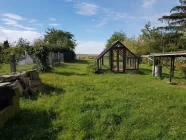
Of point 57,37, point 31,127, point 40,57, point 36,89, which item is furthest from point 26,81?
point 57,37

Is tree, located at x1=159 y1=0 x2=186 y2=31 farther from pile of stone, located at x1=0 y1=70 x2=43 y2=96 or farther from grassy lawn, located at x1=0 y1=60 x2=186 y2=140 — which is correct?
pile of stone, located at x1=0 y1=70 x2=43 y2=96

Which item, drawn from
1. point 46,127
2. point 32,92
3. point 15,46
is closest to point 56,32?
point 15,46

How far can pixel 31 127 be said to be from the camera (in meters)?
3.90

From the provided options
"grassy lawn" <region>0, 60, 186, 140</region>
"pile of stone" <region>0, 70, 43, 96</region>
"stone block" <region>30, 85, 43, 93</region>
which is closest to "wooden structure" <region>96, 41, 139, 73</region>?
"stone block" <region>30, 85, 43, 93</region>

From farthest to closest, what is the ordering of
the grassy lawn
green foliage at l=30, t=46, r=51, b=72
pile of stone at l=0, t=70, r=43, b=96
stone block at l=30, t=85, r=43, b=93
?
green foliage at l=30, t=46, r=51, b=72 < stone block at l=30, t=85, r=43, b=93 < pile of stone at l=0, t=70, r=43, b=96 < the grassy lawn

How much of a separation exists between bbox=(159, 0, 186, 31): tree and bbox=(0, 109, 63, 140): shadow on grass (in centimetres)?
2784

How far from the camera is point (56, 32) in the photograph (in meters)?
45.2

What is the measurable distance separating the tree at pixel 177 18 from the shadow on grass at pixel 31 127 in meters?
27.8

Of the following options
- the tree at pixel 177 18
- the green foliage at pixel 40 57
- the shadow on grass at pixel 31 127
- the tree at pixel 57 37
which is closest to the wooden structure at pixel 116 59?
the green foliage at pixel 40 57

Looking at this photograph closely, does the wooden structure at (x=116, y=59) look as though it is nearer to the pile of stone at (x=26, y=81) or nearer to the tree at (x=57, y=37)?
the pile of stone at (x=26, y=81)

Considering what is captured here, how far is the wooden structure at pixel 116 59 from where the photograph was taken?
595 inches

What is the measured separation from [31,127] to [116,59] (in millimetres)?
12074

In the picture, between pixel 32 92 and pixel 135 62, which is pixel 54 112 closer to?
pixel 32 92

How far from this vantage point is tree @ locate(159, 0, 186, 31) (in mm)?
26494
